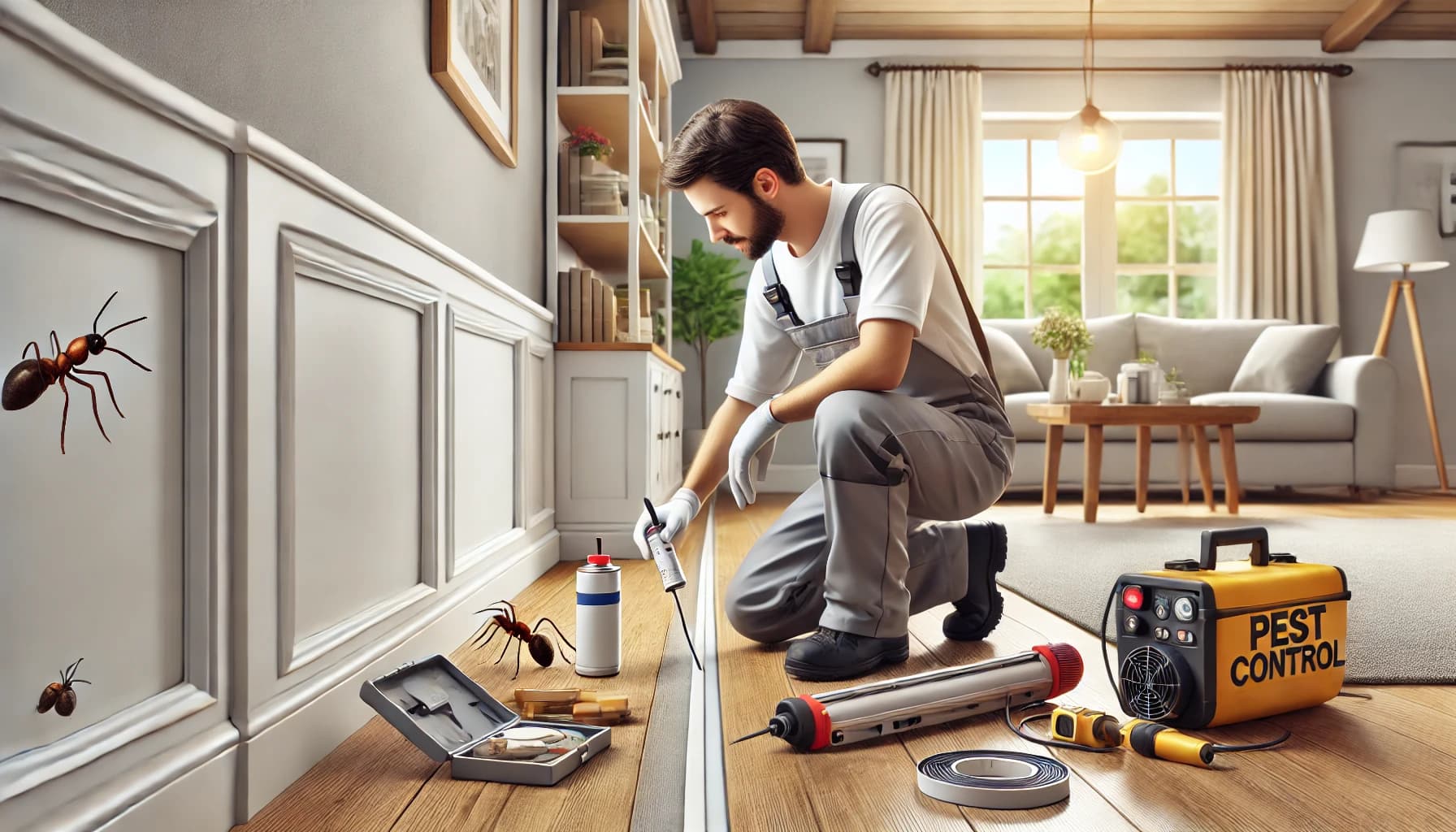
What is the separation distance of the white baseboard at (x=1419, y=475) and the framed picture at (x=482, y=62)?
568 cm

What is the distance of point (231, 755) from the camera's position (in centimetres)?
101

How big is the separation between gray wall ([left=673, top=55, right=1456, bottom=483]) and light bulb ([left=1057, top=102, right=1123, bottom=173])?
1459mm

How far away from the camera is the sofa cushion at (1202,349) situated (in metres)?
5.42

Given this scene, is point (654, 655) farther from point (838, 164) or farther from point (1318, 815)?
point (838, 164)

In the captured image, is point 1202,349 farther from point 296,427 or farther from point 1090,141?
point 296,427

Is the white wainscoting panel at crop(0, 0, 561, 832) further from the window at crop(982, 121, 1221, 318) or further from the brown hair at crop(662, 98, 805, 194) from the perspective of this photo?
the window at crop(982, 121, 1221, 318)

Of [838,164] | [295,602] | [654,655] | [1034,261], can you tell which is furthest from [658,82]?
[295,602]

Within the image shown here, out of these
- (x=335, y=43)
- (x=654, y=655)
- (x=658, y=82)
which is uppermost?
(x=658, y=82)

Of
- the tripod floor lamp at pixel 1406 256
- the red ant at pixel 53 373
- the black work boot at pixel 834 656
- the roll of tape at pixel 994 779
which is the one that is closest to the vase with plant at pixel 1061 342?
the tripod floor lamp at pixel 1406 256

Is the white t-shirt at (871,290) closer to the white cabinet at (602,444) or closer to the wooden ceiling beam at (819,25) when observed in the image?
the white cabinet at (602,444)

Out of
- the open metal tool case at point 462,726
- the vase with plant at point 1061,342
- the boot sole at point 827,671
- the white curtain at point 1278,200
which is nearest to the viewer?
the open metal tool case at point 462,726

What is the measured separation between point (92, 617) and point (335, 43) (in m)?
0.84

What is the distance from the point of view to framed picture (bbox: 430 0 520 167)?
1.82m

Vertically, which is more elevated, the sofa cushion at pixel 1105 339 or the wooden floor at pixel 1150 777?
the sofa cushion at pixel 1105 339
